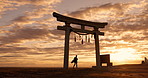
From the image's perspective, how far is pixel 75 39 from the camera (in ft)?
57.3

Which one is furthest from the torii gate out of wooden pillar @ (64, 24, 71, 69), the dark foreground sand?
the dark foreground sand

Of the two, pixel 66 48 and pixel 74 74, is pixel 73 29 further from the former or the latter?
pixel 74 74

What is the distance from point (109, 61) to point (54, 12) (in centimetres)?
866

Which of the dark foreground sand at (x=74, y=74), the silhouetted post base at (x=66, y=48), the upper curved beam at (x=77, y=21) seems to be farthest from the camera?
the silhouetted post base at (x=66, y=48)

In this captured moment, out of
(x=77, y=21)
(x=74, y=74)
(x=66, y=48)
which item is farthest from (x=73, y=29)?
(x=74, y=74)

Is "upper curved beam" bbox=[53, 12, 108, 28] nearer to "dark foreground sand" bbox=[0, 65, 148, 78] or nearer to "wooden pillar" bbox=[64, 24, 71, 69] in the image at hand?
"wooden pillar" bbox=[64, 24, 71, 69]

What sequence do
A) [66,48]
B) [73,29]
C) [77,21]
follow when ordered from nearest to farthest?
[66,48]
[73,29]
[77,21]

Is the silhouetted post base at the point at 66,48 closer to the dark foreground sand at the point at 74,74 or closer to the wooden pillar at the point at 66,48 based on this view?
the wooden pillar at the point at 66,48

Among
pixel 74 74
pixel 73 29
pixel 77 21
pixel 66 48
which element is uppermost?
pixel 77 21

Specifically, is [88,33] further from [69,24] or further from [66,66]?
[66,66]

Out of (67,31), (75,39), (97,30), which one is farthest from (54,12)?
(97,30)

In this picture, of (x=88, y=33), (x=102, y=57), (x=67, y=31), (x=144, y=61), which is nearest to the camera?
(x=67, y=31)

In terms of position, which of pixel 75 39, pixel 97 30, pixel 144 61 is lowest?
pixel 144 61

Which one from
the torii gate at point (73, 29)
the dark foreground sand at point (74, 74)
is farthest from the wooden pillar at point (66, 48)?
the dark foreground sand at point (74, 74)
